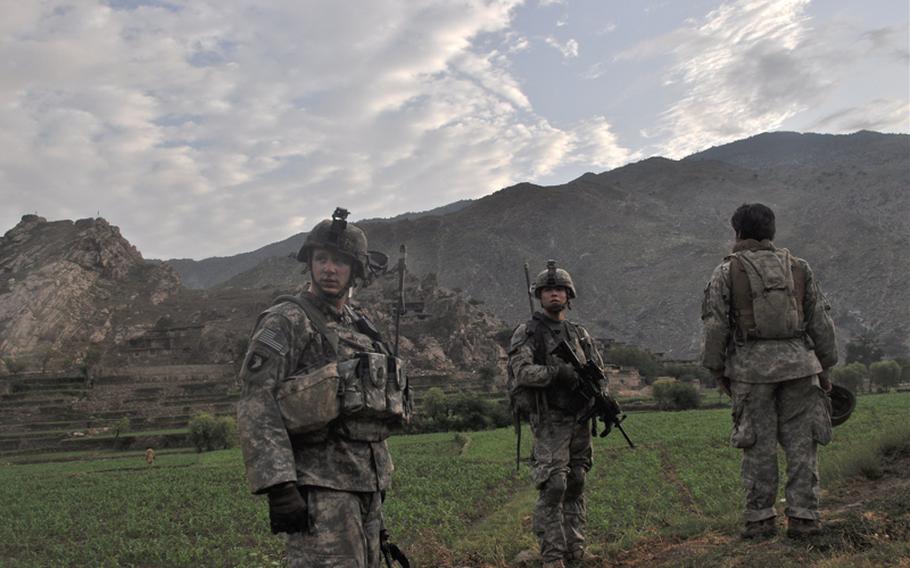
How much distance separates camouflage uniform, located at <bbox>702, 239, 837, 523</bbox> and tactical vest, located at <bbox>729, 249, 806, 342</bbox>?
41 mm

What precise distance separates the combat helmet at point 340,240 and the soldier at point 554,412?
2261 millimetres

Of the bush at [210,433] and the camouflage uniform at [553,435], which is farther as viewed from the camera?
the bush at [210,433]

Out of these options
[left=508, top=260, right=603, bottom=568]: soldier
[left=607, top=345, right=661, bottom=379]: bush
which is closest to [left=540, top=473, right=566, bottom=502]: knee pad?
[left=508, top=260, right=603, bottom=568]: soldier

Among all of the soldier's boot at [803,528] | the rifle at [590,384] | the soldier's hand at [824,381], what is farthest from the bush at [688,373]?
the soldier's boot at [803,528]

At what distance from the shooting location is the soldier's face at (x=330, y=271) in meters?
4.02

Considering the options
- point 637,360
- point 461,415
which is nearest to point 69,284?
point 637,360

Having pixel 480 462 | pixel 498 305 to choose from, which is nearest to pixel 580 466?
pixel 480 462

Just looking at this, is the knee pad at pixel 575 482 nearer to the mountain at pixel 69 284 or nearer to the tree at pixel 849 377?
the tree at pixel 849 377

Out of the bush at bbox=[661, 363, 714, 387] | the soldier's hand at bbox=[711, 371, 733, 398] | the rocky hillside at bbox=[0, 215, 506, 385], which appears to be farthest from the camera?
the rocky hillside at bbox=[0, 215, 506, 385]

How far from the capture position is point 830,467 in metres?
8.44

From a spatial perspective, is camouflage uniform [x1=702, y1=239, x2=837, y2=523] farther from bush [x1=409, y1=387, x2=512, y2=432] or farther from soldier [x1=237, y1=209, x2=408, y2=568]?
bush [x1=409, y1=387, x2=512, y2=432]

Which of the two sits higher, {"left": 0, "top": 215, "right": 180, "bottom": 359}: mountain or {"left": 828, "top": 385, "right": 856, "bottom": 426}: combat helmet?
{"left": 0, "top": 215, "right": 180, "bottom": 359}: mountain

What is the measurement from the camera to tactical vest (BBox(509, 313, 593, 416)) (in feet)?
19.4

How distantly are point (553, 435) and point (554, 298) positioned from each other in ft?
4.25
